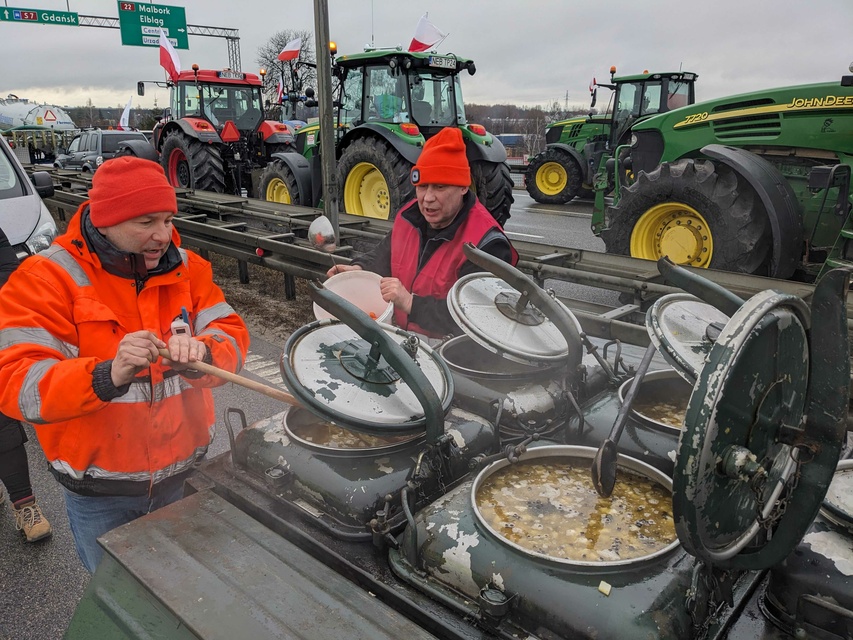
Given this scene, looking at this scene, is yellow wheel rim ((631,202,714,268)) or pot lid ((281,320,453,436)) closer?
pot lid ((281,320,453,436))

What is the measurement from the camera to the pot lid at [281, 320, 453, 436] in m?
1.56

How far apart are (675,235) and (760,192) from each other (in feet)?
2.94

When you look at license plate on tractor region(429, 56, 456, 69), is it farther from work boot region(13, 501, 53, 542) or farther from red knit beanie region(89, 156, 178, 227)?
red knit beanie region(89, 156, 178, 227)

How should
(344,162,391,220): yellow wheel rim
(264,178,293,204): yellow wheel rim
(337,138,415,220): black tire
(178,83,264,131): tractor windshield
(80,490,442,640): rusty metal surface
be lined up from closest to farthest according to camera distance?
(80,490,442,640): rusty metal surface < (337,138,415,220): black tire < (344,162,391,220): yellow wheel rim < (264,178,293,204): yellow wheel rim < (178,83,264,131): tractor windshield

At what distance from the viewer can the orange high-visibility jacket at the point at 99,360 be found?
5.08 ft

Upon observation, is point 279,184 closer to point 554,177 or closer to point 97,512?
point 554,177

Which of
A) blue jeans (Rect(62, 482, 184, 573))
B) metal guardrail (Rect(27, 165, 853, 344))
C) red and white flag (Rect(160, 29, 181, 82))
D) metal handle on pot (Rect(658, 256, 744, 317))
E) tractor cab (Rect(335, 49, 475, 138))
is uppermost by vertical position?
red and white flag (Rect(160, 29, 181, 82))

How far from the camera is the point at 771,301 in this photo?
3.28 feet

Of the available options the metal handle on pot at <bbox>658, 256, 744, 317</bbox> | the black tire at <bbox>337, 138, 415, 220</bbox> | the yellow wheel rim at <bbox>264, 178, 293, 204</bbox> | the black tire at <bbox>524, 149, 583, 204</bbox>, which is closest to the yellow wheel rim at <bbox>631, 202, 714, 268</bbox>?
the black tire at <bbox>337, 138, 415, 220</bbox>

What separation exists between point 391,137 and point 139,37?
59.8 feet

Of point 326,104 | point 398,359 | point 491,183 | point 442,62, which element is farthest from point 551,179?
point 398,359

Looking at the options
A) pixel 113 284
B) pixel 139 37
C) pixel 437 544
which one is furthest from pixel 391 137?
pixel 139 37

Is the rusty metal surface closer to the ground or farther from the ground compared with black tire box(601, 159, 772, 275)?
closer to the ground

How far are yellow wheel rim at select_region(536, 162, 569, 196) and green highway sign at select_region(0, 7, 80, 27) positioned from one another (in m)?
20.0
